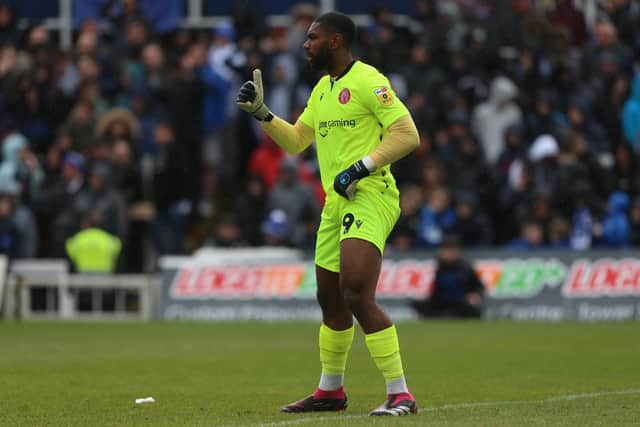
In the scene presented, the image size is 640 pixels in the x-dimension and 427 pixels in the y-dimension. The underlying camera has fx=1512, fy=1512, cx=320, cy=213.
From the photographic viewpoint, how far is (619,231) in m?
22.2

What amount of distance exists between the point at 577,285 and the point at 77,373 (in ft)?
33.7

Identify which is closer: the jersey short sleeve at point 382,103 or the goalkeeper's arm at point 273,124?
the jersey short sleeve at point 382,103

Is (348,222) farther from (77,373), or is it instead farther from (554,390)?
(77,373)

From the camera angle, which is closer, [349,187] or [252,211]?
[349,187]

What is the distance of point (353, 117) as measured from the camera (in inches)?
381

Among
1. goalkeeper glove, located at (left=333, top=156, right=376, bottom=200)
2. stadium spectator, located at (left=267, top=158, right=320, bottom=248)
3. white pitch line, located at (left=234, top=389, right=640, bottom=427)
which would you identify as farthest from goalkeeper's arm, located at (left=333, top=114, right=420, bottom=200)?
stadium spectator, located at (left=267, top=158, right=320, bottom=248)

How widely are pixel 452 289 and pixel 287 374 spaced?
29.4 ft

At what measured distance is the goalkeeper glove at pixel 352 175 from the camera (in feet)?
30.6

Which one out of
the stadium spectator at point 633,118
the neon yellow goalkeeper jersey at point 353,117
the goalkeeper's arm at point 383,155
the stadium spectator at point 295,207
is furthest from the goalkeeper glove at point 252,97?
the stadium spectator at point 633,118

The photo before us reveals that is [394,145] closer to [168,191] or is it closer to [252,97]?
[252,97]

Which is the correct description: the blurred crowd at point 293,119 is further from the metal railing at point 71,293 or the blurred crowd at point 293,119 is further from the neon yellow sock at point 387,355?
the neon yellow sock at point 387,355

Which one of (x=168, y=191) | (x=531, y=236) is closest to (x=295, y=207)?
(x=168, y=191)

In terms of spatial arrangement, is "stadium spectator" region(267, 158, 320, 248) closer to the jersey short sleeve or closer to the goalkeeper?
the goalkeeper

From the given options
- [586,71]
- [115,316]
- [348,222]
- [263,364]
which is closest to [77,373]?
[263,364]
